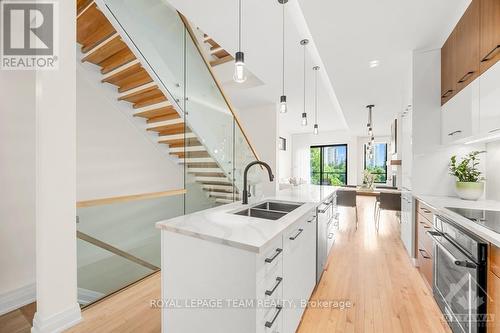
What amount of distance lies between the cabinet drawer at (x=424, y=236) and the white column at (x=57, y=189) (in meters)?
3.01

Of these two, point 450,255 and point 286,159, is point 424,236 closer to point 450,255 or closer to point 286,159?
point 450,255

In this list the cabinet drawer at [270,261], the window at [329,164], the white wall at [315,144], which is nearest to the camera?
the cabinet drawer at [270,261]

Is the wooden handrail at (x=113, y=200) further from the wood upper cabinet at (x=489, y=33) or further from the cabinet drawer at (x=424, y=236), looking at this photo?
the wood upper cabinet at (x=489, y=33)

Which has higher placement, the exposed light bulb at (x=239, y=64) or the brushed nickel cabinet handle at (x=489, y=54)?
the brushed nickel cabinet handle at (x=489, y=54)

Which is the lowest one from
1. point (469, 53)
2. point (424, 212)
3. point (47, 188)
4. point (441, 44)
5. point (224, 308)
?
point (224, 308)

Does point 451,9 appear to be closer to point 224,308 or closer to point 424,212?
point 424,212

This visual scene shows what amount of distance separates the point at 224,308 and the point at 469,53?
8.96 ft

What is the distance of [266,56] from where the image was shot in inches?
121

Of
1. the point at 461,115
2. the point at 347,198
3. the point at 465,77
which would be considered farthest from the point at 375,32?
the point at 347,198

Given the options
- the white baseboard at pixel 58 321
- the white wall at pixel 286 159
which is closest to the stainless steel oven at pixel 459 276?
the white baseboard at pixel 58 321

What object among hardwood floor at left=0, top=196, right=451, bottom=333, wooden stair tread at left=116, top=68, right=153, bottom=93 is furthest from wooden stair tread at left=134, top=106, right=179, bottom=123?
hardwood floor at left=0, top=196, right=451, bottom=333

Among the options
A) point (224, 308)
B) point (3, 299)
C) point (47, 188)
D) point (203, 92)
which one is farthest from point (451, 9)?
point (3, 299)

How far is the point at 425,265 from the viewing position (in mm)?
2229

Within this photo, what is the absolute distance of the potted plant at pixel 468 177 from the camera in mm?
2178
